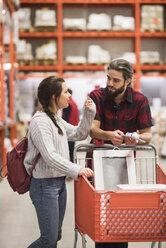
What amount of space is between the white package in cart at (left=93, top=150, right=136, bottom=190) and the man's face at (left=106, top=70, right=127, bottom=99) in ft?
1.30

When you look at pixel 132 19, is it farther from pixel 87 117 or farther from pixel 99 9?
pixel 87 117

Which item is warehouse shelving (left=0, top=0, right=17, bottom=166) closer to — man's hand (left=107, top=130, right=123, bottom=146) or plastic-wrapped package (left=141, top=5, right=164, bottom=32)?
plastic-wrapped package (left=141, top=5, right=164, bottom=32)

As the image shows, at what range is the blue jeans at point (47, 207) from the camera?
266cm

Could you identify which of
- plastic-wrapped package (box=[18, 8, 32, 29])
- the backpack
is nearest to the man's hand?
the backpack

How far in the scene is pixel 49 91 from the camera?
9.03 ft

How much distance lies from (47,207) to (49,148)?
35cm

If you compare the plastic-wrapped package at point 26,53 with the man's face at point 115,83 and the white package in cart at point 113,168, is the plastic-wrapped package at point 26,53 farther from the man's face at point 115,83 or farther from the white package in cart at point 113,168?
the white package in cart at point 113,168

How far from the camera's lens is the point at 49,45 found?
11.7 meters

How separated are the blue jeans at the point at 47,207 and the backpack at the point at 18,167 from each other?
7 cm

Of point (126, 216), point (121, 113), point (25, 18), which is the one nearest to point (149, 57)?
point (25, 18)

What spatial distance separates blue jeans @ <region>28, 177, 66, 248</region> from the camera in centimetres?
266

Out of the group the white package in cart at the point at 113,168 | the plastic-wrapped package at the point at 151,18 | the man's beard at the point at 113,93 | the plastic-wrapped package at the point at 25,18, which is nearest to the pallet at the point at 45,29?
the plastic-wrapped package at the point at 25,18

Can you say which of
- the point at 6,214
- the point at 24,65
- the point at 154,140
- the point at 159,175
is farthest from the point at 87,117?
the point at 24,65

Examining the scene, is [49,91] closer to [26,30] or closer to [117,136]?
[117,136]
